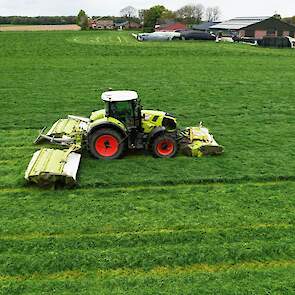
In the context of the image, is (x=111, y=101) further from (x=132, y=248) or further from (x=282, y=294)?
(x=282, y=294)

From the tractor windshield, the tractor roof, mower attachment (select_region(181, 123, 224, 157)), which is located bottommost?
mower attachment (select_region(181, 123, 224, 157))

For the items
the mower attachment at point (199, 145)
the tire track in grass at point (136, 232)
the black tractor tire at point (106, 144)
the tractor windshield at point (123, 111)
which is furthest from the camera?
the mower attachment at point (199, 145)

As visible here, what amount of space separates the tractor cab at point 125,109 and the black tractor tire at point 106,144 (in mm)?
412

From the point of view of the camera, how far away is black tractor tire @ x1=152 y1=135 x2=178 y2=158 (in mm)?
11219

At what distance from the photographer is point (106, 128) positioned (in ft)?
35.9

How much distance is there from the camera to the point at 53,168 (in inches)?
378

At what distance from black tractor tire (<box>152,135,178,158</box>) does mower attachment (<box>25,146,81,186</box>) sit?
6.46ft

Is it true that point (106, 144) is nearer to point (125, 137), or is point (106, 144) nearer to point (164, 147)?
point (125, 137)

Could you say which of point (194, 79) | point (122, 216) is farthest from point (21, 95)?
point (122, 216)

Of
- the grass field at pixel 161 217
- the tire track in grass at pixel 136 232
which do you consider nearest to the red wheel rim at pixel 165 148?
the grass field at pixel 161 217

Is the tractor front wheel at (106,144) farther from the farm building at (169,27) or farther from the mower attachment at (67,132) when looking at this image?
the farm building at (169,27)

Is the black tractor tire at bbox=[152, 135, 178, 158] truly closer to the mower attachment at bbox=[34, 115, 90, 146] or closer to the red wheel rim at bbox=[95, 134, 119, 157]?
the red wheel rim at bbox=[95, 134, 119, 157]

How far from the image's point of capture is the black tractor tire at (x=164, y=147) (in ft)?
36.8

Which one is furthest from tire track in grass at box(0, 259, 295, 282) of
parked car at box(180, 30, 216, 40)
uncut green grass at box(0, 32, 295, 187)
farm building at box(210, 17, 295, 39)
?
farm building at box(210, 17, 295, 39)
